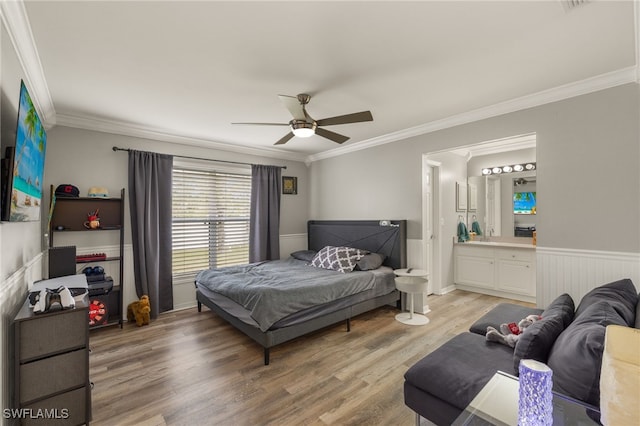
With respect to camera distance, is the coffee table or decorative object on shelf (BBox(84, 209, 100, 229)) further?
decorative object on shelf (BBox(84, 209, 100, 229))

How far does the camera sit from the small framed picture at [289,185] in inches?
216

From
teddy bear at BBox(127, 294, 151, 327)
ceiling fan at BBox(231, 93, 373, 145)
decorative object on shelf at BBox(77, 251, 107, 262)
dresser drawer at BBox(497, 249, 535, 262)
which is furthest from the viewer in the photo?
dresser drawer at BBox(497, 249, 535, 262)

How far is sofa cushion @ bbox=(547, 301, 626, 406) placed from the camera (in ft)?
3.81

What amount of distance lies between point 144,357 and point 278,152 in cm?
364

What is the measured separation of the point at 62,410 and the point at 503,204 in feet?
20.0

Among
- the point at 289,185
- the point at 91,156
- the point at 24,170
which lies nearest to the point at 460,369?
the point at 24,170

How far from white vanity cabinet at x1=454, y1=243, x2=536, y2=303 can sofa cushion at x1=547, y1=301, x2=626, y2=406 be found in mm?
3319

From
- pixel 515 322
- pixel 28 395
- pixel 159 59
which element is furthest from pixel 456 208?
pixel 28 395

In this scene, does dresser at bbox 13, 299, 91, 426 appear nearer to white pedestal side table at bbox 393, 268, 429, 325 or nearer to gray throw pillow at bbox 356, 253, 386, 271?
gray throw pillow at bbox 356, 253, 386, 271

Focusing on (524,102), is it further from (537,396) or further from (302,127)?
(537,396)

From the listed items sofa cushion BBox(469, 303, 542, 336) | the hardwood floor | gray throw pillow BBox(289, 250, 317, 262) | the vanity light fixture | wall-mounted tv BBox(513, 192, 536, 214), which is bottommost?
the hardwood floor

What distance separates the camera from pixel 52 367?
174 cm

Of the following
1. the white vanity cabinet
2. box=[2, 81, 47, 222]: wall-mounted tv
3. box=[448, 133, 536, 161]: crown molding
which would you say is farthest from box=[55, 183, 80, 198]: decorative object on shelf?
the white vanity cabinet

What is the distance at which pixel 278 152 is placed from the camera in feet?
17.2
